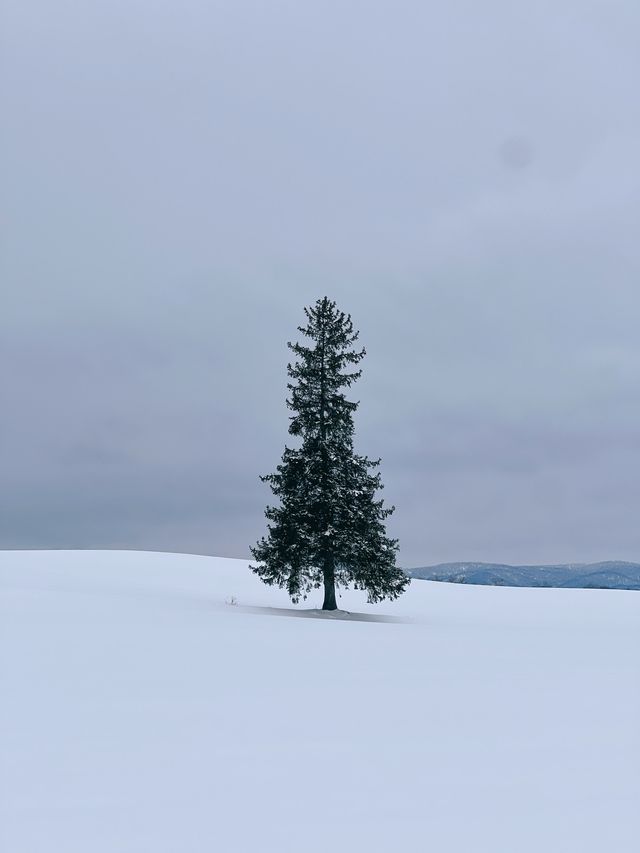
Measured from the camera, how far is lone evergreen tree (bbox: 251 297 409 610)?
1104 inches

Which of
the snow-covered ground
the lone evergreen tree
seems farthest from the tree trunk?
the snow-covered ground

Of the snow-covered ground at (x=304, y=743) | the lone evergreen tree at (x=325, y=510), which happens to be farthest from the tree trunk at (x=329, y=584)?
the snow-covered ground at (x=304, y=743)

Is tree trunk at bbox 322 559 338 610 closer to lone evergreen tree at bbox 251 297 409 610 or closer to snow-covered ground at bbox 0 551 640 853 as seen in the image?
lone evergreen tree at bbox 251 297 409 610

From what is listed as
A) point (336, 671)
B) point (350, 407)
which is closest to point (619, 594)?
point (350, 407)

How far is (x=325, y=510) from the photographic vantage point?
28.4 m

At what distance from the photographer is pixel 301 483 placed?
2909 centimetres

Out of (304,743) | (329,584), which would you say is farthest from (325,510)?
(304,743)

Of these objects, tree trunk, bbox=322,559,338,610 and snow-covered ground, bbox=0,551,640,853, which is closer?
snow-covered ground, bbox=0,551,640,853

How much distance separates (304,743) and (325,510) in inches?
812

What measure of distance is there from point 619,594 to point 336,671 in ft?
126

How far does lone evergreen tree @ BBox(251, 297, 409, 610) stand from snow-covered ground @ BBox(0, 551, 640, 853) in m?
10.4

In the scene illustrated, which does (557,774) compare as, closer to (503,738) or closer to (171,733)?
(503,738)

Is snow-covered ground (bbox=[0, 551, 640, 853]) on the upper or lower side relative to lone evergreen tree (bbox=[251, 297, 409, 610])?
lower

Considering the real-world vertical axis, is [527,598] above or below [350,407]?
below
